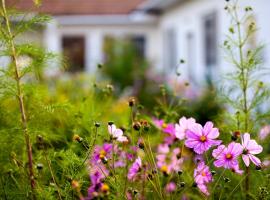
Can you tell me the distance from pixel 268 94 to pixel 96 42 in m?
15.9

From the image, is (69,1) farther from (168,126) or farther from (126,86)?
(168,126)

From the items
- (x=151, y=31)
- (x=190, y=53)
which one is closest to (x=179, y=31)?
(x=190, y=53)

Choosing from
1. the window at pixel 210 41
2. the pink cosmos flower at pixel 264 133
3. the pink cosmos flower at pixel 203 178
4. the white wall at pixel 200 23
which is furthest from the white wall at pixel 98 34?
the pink cosmos flower at pixel 203 178

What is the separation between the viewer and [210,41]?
12453 millimetres

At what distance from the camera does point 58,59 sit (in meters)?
2.20

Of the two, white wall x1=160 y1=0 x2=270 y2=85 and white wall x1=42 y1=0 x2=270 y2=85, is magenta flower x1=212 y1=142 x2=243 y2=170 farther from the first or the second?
white wall x1=160 y1=0 x2=270 y2=85

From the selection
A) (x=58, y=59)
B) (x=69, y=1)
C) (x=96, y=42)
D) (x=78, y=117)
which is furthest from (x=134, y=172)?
(x=69, y=1)

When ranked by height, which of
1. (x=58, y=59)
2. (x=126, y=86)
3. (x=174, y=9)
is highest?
(x=58, y=59)

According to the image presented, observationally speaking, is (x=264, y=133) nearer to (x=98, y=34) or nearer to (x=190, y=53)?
(x=190, y=53)

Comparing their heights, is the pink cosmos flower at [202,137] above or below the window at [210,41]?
above

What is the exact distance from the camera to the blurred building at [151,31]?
486 inches

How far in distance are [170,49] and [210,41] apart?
3.88 m

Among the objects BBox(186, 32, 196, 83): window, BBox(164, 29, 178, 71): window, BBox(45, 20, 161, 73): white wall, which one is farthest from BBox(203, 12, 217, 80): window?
BBox(45, 20, 161, 73): white wall

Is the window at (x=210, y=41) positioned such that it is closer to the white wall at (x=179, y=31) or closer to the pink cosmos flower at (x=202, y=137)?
the white wall at (x=179, y=31)
